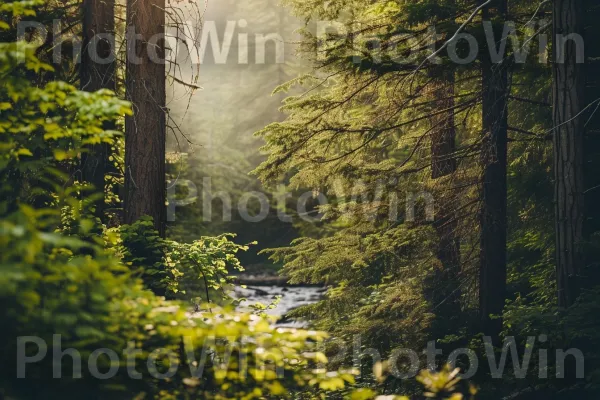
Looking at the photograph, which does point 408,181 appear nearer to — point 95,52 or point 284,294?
point 95,52

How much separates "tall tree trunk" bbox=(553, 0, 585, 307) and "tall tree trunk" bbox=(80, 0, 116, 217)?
18.9ft

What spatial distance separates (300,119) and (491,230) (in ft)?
10.4

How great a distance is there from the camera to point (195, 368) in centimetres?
387

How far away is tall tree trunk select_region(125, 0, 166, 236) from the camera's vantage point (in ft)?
25.8

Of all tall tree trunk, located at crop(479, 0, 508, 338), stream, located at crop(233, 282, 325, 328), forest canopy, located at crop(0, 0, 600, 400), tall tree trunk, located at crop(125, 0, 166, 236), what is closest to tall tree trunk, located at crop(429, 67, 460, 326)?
forest canopy, located at crop(0, 0, 600, 400)

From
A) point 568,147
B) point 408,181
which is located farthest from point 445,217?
point 568,147

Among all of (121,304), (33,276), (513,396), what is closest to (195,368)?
(121,304)

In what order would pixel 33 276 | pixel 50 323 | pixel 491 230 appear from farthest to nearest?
1. pixel 491 230
2. pixel 50 323
3. pixel 33 276

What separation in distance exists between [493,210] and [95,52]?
5.94 metres

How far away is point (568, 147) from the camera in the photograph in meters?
8.10

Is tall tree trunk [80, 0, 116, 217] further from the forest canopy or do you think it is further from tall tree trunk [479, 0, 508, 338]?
tall tree trunk [479, 0, 508, 338]

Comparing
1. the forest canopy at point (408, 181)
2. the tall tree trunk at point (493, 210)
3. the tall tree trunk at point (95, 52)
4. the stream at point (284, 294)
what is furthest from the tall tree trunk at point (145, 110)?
the stream at point (284, 294)

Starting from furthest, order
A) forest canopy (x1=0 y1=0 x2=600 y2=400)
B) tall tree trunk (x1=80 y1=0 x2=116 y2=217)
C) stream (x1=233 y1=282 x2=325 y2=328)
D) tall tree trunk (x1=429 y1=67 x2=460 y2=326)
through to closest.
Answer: stream (x1=233 y1=282 x2=325 y2=328) → tall tree trunk (x1=429 y1=67 x2=460 y2=326) → tall tree trunk (x1=80 y1=0 x2=116 y2=217) → forest canopy (x1=0 y1=0 x2=600 y2=400)

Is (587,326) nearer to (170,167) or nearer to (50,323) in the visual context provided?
(50,323)
